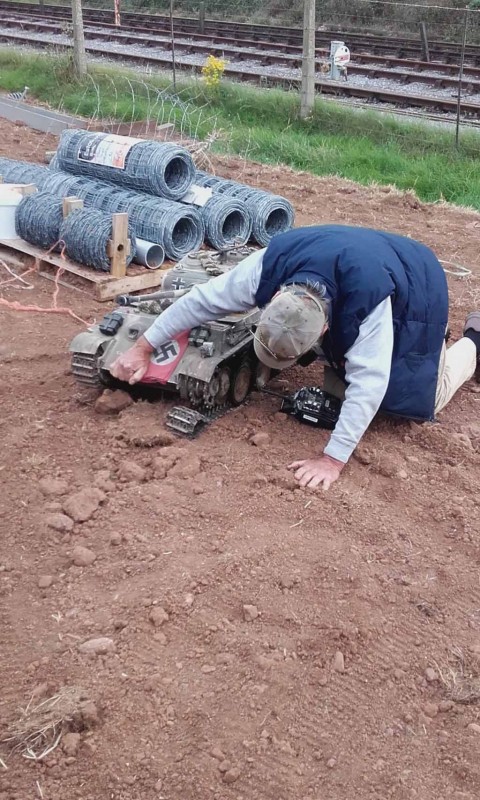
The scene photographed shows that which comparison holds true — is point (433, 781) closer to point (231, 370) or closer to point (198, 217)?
point (231, 370)

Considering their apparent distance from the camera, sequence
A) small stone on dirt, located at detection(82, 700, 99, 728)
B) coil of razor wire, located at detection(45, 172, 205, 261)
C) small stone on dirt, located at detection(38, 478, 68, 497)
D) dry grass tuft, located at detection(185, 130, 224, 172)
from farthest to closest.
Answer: dry grass tuft, located at detection(185, 130, 224, 172) → coil of razor wire, located at detection(45, 172, 205, 261) → small stone on dirt, located at detection(38, 478, 68, 497) → small stone on dirt, located at detection(82, 700, 99, 728)

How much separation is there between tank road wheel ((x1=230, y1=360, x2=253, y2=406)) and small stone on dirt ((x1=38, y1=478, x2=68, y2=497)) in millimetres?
1134

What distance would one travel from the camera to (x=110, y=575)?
349 centimetres

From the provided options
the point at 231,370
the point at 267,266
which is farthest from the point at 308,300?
the point at 231,370

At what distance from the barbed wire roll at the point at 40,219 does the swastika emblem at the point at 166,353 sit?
119 inches

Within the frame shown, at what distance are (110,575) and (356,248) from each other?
6.03 feet

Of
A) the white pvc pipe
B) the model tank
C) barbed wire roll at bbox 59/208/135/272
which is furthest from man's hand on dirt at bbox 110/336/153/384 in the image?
the white pvc pipe

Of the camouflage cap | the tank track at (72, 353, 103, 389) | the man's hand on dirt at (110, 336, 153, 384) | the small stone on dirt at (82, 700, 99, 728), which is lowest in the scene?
the small stone on dirt at (82, 700, 99, 728)

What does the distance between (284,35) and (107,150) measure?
1328cm

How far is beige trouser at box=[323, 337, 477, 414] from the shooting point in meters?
4.74

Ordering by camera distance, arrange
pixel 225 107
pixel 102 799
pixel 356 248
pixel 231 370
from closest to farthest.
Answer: pixel 102 799 → pixel 356 248 → pixel 231 370 → pixel 225 107

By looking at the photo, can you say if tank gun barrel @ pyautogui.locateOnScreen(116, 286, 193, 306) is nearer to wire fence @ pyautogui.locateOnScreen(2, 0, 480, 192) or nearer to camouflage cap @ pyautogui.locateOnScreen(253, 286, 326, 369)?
camouflage cap @ pyautogui.locateOnScreen(253, 286, 326, 369)

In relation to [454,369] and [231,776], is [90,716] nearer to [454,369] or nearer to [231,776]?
[231,776]

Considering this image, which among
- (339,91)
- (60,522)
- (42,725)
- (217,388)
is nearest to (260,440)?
(217,388)
